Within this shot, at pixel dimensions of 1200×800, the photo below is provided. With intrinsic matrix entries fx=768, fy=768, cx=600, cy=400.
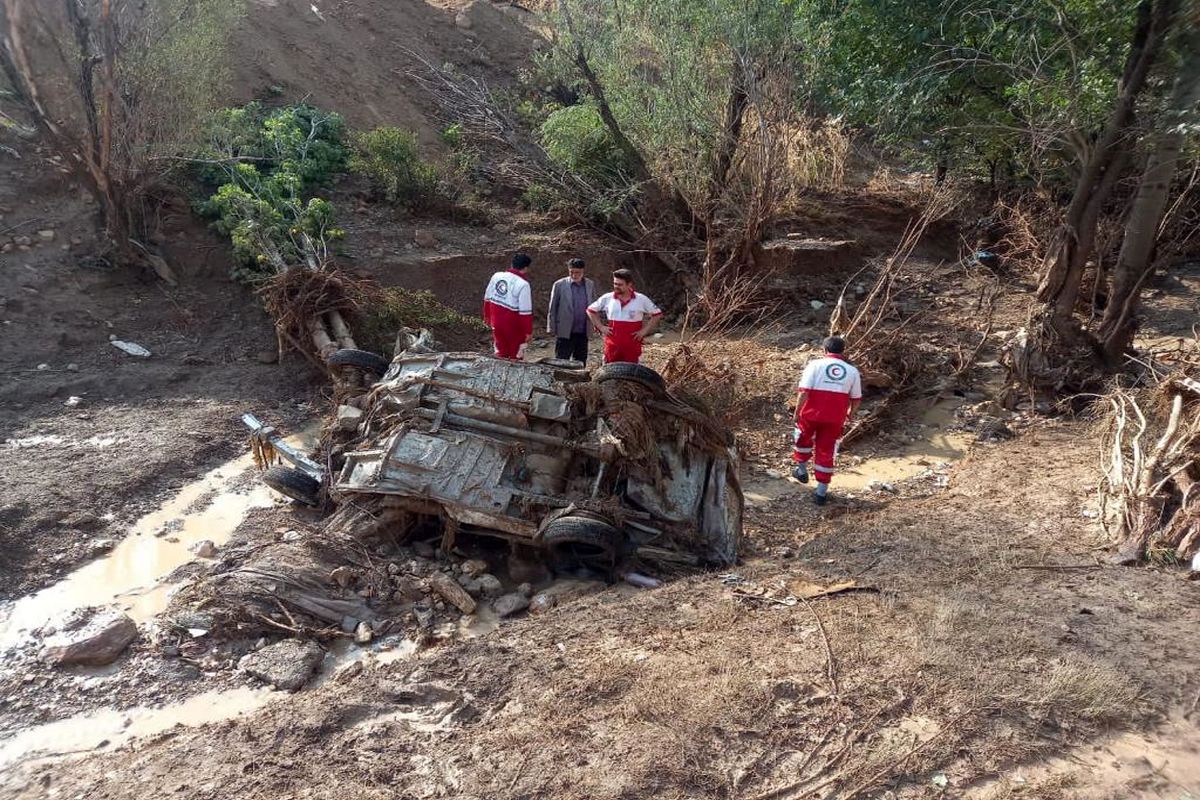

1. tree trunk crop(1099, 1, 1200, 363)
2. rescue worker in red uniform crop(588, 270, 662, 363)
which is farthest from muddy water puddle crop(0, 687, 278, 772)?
tree trunk crop(1099, 1, 1200, 363)

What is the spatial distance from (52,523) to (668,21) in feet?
33.6

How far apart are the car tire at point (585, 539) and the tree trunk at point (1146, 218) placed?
19.3 ft

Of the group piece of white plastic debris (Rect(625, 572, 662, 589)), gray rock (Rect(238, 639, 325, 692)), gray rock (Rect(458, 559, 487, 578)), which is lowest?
gray rock (Rect(238, 639, 325, 692))

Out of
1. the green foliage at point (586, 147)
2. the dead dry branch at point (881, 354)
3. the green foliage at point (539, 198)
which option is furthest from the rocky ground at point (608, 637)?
the green foliage at point (539, 198)

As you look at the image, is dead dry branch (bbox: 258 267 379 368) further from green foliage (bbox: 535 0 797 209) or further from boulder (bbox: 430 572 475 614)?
green foliage (bbox: 535 0 797 209)

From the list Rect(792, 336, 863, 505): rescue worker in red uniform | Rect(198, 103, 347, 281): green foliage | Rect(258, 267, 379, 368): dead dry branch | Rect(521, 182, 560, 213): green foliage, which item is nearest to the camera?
Rect(792, 336, 863, 505): rescue worker in red uniform

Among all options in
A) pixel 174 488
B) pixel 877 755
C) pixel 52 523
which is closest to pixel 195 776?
pixel 877 755

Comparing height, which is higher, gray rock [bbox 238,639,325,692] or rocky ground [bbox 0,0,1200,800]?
rocky ground [bbox 0,0,1200,800]

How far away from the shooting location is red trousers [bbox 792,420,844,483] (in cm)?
661

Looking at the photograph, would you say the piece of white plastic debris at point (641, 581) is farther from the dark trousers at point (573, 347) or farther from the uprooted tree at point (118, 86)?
the uprooted tree at point (118, 86)

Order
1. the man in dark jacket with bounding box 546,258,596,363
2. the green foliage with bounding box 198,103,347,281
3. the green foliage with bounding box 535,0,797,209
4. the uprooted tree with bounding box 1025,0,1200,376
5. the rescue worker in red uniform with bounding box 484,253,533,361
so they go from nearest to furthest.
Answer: the uprooted tree with bounding box 1025,0,1200,376 < the rescue worker in red uniform with bounding box 484,253,533,361 < the man in dark jacket with bounding box 546,258,596,363 < the green foliage with bounding box 198,103,347,281 < the green foliage with bounding box 535,0,797,209

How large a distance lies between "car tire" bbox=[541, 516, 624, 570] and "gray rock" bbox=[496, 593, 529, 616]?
37 cm

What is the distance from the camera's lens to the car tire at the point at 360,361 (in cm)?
714

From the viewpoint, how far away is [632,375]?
5.32 meters
